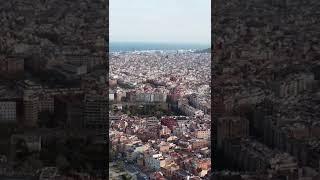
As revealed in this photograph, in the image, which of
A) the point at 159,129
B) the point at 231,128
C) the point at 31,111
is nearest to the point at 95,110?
the point at 31,111

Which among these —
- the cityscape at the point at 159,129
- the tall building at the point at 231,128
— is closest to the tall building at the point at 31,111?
the cityscape at the point at 159,129

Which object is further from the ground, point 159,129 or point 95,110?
point 95,110

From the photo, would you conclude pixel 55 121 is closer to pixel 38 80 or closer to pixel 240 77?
pixel 38 80

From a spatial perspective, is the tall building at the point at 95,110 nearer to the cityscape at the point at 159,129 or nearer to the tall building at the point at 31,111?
the tall building at the point at 31,111

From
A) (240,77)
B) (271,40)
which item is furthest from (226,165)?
(271,40)

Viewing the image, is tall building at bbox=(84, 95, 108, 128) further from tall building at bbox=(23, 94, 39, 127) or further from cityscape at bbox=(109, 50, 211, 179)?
cityscape at bbox=(109, 50, 211, 179)

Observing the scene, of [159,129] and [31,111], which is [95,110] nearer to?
[31,111]

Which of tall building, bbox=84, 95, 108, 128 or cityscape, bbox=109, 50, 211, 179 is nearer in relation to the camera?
tall building, bbox=84, 95, 108, 128

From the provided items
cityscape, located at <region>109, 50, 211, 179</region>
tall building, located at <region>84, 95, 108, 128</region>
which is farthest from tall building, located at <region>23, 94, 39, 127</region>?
cityscape, located at <region>109, 50, 211, 179</region>
